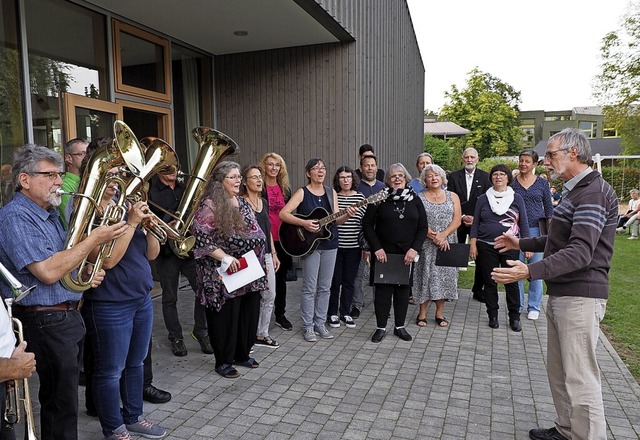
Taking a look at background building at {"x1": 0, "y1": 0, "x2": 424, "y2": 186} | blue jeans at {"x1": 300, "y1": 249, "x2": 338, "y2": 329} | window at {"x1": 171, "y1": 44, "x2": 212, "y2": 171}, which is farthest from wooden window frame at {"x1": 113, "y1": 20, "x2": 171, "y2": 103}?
blue jeans at {"x1": 300, "y1": 249, "x2": 338, "y2": 329}

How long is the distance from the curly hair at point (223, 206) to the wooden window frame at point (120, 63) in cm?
331

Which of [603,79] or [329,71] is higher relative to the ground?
[603,79]

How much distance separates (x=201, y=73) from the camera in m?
8.46

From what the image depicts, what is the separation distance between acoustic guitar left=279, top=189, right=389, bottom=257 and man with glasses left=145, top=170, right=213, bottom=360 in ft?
3.51

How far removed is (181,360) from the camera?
4.54 metres

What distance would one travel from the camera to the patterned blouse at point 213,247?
392cm

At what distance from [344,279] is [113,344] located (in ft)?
10.3

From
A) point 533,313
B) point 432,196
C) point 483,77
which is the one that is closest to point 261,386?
point 432,196

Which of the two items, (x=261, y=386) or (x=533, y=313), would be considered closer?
(x=261, y=386)

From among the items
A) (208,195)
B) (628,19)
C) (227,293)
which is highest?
(628,19)

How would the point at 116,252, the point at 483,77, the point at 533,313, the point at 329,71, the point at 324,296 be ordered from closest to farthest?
1. the point at 116,252
2. the point at 324,296
3. the point at 533,313
4. the point at 329,71
5. the point at 483,77

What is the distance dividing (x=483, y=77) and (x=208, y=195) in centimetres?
4675

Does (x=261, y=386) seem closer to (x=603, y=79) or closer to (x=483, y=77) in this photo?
(x=603, y=79)

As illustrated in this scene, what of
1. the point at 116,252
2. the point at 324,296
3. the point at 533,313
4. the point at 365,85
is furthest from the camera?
the point at 365,85
